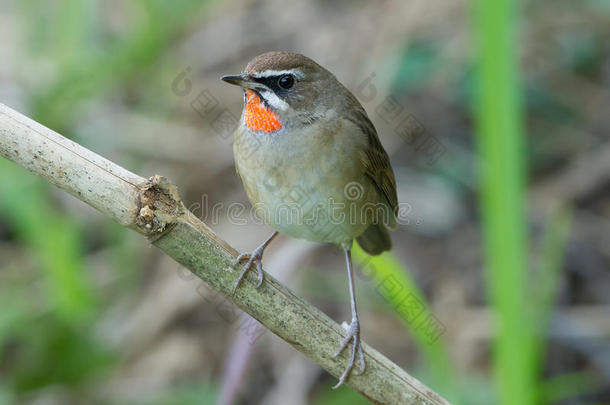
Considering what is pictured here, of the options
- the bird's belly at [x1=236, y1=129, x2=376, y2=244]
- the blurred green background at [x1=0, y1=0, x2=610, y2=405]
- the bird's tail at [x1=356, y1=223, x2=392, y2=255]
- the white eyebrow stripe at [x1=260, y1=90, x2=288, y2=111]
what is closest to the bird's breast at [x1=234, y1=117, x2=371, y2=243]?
the bird's belly at [x1=236, y1=129, x2=376, y2=244]

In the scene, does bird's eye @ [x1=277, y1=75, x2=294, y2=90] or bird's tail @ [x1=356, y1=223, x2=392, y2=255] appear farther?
bird's tail @ [x1=356, y1=223, x2=392, y2=255]

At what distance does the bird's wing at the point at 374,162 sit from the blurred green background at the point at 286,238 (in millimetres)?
411

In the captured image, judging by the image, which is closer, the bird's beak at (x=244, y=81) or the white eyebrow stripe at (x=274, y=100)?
the bird's beak at (x=244, y=81)

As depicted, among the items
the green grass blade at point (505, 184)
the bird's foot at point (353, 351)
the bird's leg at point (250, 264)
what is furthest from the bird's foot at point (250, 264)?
the green grass blade at point (505, 184)

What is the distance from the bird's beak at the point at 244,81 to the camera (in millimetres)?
3117

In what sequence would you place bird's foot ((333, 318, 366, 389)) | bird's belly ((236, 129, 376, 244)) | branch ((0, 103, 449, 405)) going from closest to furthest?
branch ((0, 103, 449, 405)), bird's foot ((333, 318, 366, 389)), bird's belly ((236, 129, 376, 244))

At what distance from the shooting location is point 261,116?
131 inches

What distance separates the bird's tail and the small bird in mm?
354

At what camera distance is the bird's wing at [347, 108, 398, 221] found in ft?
11.7

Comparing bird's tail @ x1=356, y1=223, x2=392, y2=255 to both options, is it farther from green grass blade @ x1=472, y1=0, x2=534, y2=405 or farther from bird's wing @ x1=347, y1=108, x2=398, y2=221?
green grass blade @ x1=472, y1=0, x2=534, y2=405

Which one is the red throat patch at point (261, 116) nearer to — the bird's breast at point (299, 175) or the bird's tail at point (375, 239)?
the bird's breast at point (299, 175)

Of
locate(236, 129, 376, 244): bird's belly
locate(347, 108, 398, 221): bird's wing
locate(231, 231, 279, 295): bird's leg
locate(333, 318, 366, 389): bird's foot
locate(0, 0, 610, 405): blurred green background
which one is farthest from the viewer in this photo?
locate(0, 0, 610, 405): blurred green background

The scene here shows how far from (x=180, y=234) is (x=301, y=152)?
1.02m

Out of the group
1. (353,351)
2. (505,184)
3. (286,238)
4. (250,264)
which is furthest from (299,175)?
(286,238)
